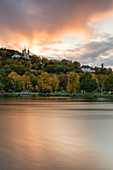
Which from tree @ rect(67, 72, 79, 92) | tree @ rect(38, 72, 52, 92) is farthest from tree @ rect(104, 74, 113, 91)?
tree @ rect(38, 72, 52, 92)

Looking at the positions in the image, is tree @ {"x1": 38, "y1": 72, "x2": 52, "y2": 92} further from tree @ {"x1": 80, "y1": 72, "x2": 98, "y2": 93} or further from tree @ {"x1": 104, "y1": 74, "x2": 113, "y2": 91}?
tree @ {"x1": 104, "y1": 74, "x2": 113, "y2": 91}

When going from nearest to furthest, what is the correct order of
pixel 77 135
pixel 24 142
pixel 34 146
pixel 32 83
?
pixel 34 146 < pixel 24 142 < pixel 77 135 < pixel 32 83

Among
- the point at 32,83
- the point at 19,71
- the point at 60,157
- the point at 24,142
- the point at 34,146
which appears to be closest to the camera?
the point at 60,157

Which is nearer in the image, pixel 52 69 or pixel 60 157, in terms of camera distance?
pixel 60 157

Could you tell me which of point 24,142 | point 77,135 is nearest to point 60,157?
point 24,142

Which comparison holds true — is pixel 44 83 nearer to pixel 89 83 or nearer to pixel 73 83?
pixel 73 83

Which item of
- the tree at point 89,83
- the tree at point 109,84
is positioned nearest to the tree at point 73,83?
the tree at point 89,83

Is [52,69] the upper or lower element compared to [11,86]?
upper

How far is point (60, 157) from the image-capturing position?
437 inches

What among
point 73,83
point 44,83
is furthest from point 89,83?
point 44,83

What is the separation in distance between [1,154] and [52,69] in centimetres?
17588

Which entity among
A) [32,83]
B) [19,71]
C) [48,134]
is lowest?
A: [48,134]

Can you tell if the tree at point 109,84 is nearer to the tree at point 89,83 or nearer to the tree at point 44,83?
the tree at point 89,83

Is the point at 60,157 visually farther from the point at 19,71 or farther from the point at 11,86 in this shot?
the point at 19,71
